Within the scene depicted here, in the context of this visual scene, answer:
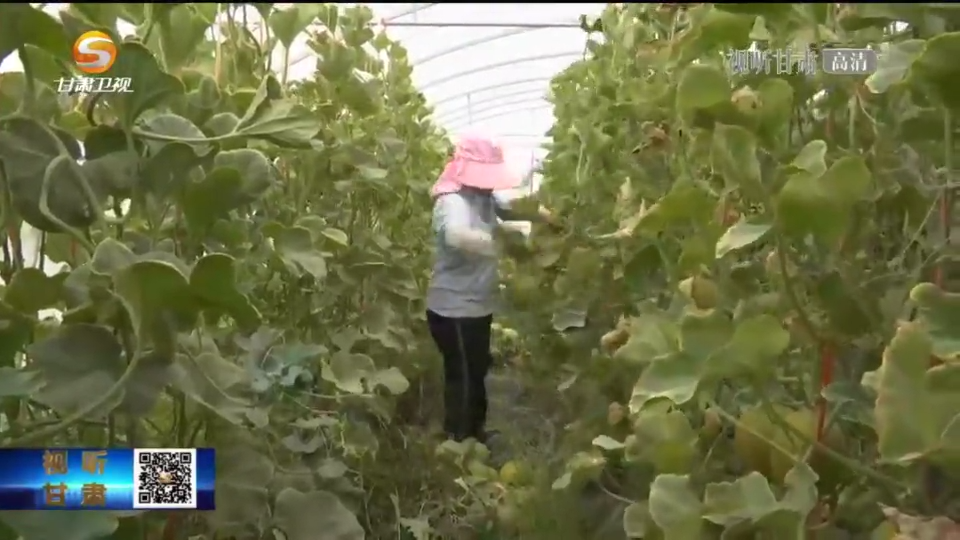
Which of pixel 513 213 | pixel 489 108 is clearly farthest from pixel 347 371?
pixel 489 108

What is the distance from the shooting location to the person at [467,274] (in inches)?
88.0

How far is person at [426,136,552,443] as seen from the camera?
223cm

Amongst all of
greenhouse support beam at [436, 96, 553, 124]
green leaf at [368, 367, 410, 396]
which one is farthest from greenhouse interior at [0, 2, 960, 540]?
greenhouse support beam at [436, 96, 553, 124]

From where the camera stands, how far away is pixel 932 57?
0.47 meters

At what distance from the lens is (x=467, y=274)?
2.27 metres

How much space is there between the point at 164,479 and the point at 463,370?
1.74m

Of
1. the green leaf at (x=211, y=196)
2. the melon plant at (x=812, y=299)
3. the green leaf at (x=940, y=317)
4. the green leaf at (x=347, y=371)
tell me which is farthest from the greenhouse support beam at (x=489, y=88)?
the green leaf at (x=940, y=317)

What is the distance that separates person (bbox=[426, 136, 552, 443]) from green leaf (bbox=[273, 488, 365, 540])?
4.84 feet

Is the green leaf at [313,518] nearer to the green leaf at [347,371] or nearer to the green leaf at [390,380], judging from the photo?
the green leaf at [347,371]

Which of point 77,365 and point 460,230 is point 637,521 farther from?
point 460,230

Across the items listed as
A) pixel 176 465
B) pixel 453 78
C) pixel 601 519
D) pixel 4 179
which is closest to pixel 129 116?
pixel 4 179

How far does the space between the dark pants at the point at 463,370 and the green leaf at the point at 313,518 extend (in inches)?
60.4

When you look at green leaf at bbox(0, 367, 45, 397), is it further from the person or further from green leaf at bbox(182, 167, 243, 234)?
the person

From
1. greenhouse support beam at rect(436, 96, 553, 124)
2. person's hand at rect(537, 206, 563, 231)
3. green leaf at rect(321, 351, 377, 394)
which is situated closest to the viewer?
green leaf at rect(321, 351, 377, 394)
